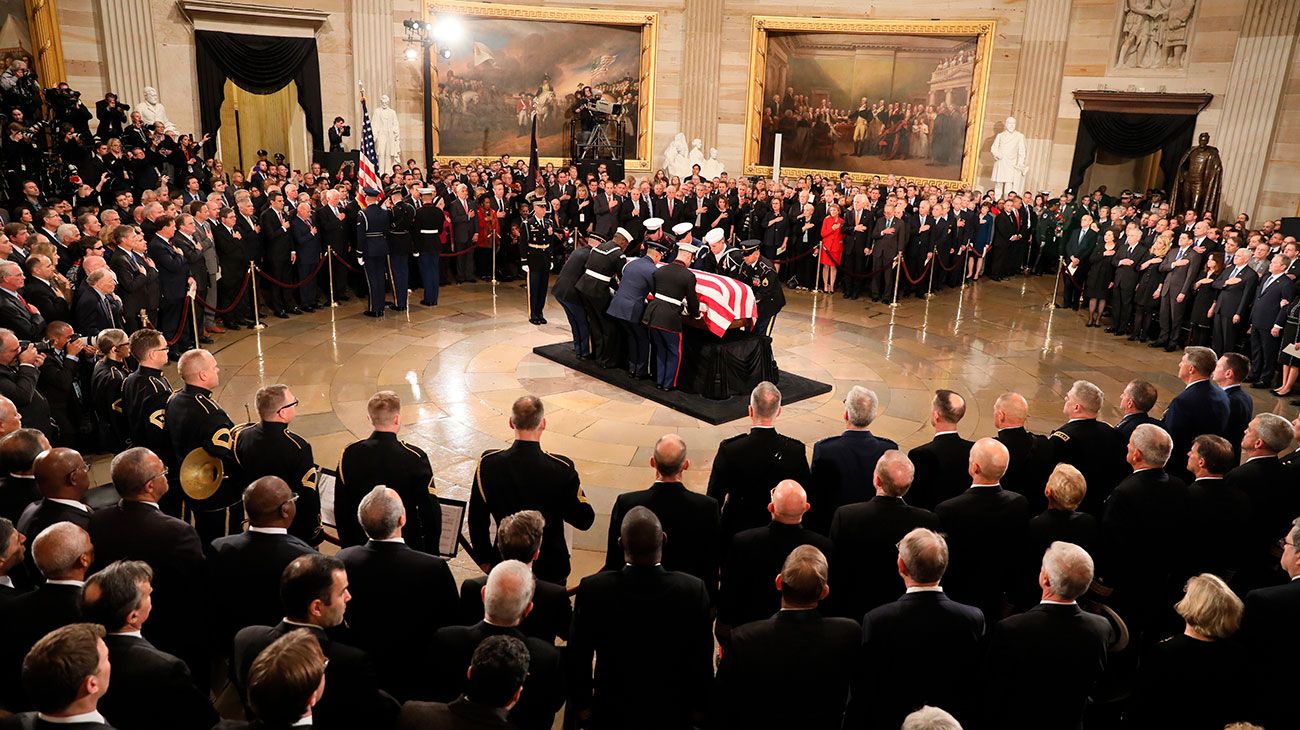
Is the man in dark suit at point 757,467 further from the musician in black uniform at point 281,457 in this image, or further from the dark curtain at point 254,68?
the dark curtain at point 254,68

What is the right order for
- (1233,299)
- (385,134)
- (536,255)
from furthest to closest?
1. (385,134)
2. (536,255)
3. (1233,299)

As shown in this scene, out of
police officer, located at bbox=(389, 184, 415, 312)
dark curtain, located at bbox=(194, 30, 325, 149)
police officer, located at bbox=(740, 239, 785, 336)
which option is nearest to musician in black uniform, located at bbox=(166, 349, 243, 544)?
police officer, located at bbox=(740, 239, 785, 336)

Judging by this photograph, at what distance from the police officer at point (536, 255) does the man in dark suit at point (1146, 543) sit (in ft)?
30.3

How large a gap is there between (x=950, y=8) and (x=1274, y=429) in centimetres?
1895

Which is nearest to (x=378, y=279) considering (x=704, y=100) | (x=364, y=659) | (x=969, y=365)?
(x=969, y=365)

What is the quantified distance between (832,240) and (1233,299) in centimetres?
608

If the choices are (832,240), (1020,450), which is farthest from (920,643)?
(832,240)

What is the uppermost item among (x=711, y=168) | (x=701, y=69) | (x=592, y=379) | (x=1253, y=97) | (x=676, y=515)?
(x=701, y=69)

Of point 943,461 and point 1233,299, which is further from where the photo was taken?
point 1233,299

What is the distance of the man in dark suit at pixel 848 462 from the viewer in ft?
16.7

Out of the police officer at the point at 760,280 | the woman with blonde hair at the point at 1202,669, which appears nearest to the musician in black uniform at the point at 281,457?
the woman with blonde hair at the point at 1202,669

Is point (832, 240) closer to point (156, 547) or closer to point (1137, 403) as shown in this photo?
point (1137, 403)

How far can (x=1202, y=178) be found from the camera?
18344 mm

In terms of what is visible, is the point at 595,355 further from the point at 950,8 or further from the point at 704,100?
the point at 950,8
